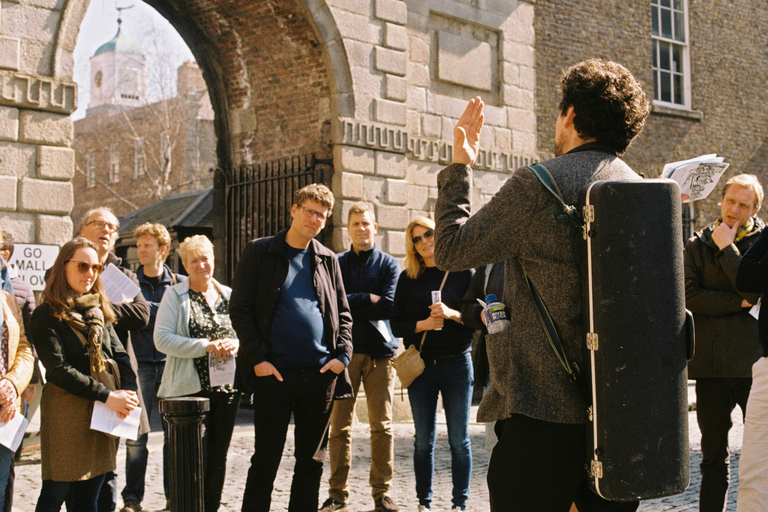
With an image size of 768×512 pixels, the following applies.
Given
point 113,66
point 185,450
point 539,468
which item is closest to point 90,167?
point 113,66

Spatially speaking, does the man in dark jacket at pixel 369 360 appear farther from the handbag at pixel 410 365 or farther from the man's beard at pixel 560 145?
the man's beard at pixel 560 145

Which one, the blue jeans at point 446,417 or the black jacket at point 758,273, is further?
the blue jeans at point 446,417

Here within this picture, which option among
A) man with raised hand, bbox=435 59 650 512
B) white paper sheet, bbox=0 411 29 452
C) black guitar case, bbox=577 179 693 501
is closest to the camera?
black guitar case, bbox=577 179 693 501

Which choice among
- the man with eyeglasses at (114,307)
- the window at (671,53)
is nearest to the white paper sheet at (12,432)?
the man with eyeglasses at (114,307)

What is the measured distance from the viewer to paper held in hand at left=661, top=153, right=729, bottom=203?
440 centimetres

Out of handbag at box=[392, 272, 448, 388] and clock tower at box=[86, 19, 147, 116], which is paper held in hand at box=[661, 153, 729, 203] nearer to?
handbag at box=[392, 272, 448, 388]

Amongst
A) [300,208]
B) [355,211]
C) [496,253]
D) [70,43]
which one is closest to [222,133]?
[70,43]

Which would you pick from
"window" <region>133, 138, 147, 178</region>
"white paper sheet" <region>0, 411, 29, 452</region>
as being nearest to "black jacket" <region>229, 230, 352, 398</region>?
"white paper sheet" <region>0, 411, 29, 452</region>

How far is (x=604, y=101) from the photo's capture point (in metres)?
2.42

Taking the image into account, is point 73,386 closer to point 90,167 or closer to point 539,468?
point 539,468

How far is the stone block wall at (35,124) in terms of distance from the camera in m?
6.74

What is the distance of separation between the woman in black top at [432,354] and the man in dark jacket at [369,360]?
26 centimetres

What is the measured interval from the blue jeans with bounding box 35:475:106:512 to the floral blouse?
0.98m

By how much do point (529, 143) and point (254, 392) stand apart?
7.37m
